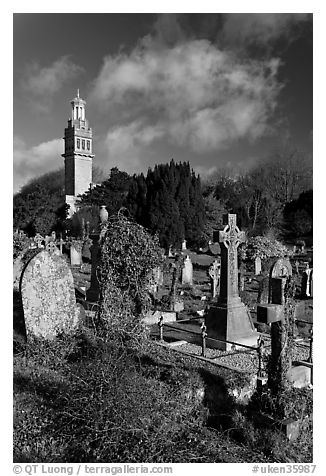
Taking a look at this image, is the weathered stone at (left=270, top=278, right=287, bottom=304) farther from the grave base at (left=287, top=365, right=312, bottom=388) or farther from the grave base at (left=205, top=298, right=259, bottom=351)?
the grave base at (left=205, top=298, right=259, bottom=351)

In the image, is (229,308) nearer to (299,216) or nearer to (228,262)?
(228,262)

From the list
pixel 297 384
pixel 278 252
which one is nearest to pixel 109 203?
pixel 278 252

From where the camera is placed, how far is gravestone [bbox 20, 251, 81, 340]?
22.0 feet

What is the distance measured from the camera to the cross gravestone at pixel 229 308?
8438mm

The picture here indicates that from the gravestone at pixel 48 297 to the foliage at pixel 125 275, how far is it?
0.59 meters

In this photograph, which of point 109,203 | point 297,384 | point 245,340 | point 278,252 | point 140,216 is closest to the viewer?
point 297,384

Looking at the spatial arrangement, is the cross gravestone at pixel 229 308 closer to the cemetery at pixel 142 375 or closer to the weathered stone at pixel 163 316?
the cemetery at pixel 142 375

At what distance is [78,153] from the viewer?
1750 inches

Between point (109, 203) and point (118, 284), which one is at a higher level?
point (109, 203)

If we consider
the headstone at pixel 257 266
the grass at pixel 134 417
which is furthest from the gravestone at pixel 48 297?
the headstone at pixel 257 266

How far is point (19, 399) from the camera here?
5.05 metres

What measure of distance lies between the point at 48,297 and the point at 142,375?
2.18 m

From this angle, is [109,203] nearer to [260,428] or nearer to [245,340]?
[245,340]
